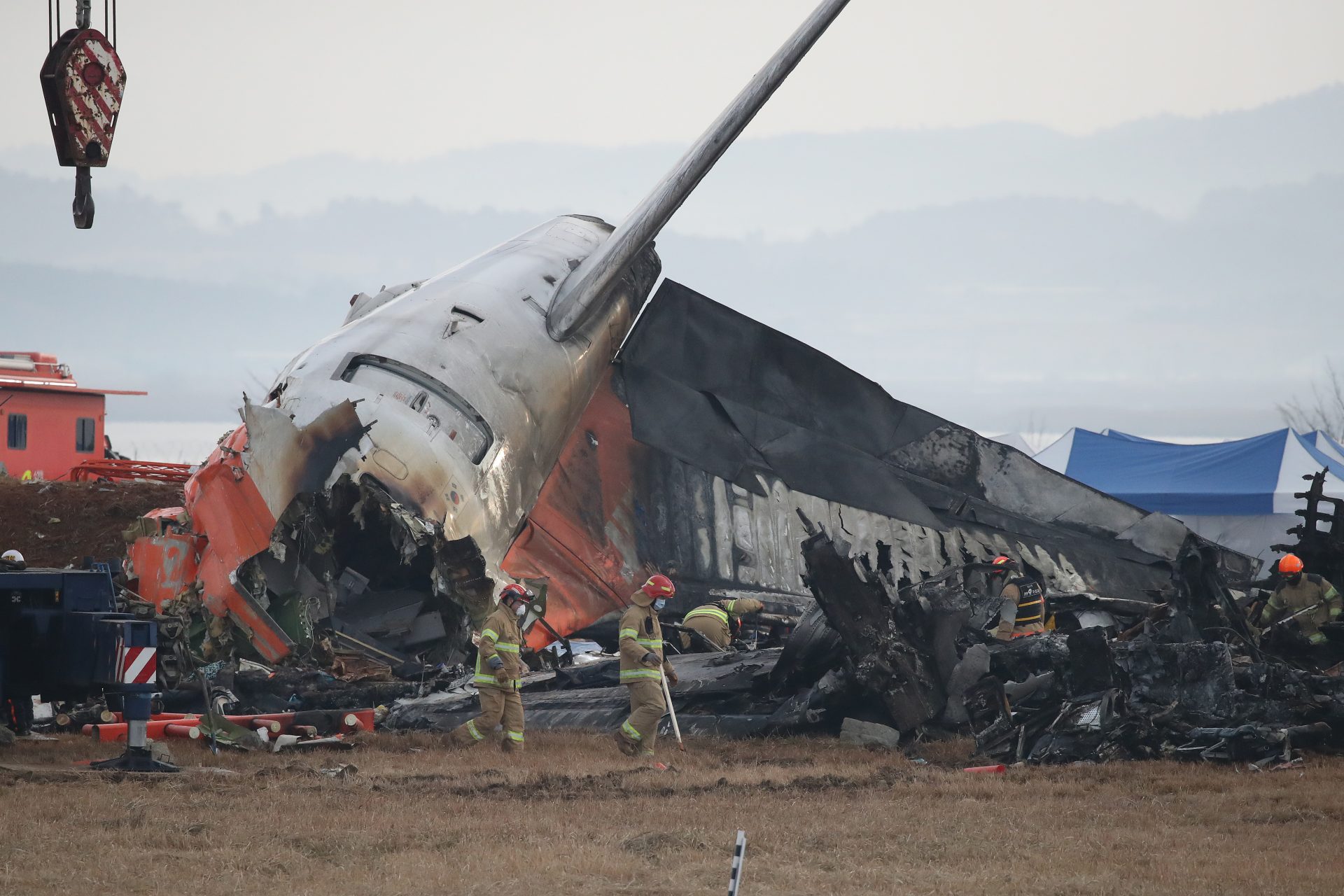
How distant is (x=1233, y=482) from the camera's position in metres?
33.5

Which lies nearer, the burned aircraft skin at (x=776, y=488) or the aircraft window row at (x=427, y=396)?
the aircraft window row at (x=427, y=396)

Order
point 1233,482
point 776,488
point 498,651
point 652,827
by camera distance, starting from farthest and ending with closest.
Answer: point 1233,482, point 776,488, point 498,651, point 652,827

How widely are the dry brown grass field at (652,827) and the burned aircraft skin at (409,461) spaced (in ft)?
15.6

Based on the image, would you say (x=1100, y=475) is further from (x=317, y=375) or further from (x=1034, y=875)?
(x=1034, y=875)

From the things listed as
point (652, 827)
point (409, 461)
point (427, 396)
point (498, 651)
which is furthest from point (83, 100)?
point (652, 827)

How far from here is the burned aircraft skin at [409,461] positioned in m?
17.7

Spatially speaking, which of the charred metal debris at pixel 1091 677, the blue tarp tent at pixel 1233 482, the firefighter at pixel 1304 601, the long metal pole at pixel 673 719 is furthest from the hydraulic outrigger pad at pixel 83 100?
the blue tarp tent at pixel 1233 482

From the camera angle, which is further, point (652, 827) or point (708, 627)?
point (708, 627)

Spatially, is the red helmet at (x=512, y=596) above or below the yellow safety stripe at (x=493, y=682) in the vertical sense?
above

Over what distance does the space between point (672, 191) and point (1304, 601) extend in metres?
11.0

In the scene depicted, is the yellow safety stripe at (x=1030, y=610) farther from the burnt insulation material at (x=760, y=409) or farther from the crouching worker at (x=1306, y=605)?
the burnt insulation material at (x=760, y=409)

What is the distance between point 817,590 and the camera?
1495cm

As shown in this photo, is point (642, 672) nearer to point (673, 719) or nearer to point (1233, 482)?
A: point (673, 719)

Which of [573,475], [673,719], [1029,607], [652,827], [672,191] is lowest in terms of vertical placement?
[652,827]
